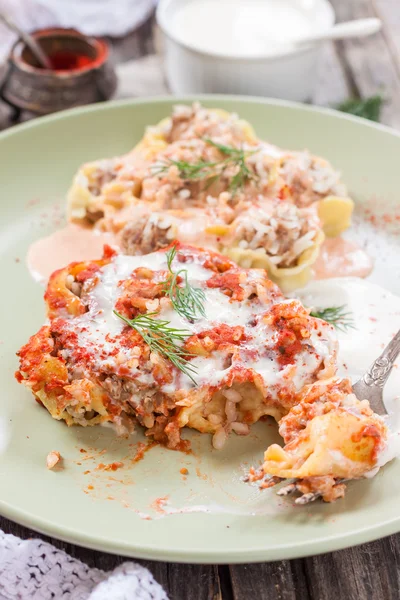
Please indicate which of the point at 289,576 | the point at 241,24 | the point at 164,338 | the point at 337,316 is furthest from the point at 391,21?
the point at 289,576


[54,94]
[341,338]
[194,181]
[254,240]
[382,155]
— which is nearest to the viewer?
[341,338]

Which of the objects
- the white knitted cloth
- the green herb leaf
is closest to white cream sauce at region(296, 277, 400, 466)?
the white knitted cloth

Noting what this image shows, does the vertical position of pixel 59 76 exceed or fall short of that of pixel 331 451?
it exceeds it

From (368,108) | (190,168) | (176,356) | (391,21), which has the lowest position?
(391,21)

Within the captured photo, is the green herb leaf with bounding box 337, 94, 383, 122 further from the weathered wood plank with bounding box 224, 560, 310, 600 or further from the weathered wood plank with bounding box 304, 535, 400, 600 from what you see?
the weathered wood plank with bounding box 224, 560, 310, 600

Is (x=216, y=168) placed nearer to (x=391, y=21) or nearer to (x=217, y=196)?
(x=217, y=196)

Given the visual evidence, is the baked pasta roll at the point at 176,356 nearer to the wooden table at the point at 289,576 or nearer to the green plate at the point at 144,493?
the green plate at the point at 144,493

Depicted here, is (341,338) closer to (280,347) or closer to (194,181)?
(280,347)

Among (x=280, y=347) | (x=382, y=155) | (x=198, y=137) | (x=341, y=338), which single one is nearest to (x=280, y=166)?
(x=198, y=137)
